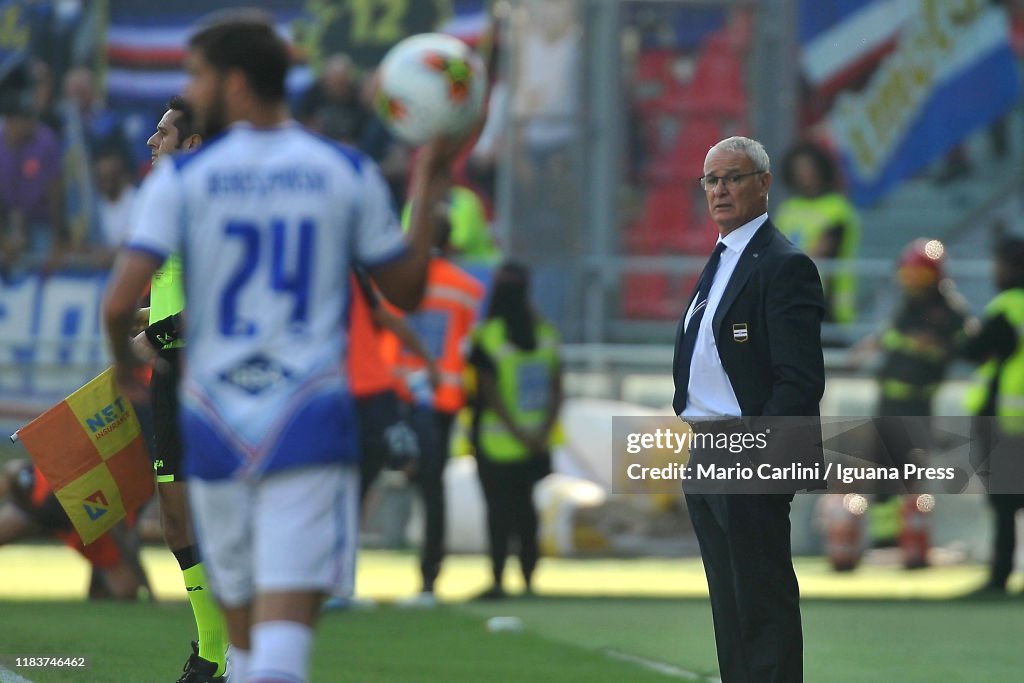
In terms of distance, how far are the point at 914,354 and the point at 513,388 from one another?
→ 353 centimetres

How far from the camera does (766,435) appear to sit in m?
6.96

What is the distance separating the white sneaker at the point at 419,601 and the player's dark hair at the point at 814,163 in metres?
6.74

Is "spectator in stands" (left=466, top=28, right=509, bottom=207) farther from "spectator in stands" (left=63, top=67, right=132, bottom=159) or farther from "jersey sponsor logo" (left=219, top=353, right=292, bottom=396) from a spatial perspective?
"jersey sponsor logo" (left=219, top=353, right=292, bottom=396)

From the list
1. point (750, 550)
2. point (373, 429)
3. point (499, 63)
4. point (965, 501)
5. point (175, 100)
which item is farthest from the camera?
point (499, 63)

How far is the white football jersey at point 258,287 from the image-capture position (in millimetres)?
5180

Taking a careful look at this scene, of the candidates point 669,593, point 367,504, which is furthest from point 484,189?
point 669,593

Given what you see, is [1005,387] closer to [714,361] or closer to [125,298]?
[714,361]

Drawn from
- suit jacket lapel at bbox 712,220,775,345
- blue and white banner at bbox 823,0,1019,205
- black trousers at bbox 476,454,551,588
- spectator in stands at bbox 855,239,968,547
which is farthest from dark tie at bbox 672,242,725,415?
blue and white banner at bbox 823,0,1019,205

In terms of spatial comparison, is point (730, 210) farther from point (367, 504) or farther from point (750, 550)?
point (367, 504)

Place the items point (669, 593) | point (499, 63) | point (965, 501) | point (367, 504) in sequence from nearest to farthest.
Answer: point (669, 593)
point (367, 504)
point (965, 501)
point (499, 63)

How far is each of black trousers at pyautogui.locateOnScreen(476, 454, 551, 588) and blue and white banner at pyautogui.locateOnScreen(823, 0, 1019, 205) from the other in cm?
1003

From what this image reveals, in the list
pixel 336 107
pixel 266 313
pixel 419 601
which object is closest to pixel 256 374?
pixel 266 313

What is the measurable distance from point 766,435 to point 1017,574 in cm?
925

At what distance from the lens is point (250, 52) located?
5266 mm
